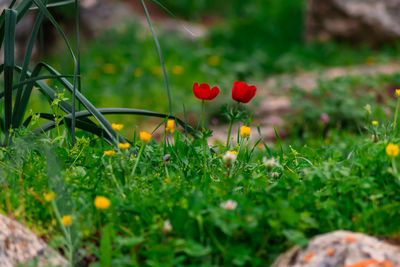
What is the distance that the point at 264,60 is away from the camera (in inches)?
265

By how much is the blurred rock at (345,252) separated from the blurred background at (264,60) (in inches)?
106

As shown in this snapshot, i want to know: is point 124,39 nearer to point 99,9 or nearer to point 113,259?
point 99,9

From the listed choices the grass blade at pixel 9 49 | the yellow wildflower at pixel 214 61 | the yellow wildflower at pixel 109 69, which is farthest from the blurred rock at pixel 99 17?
the grass blade at pixel 9 49

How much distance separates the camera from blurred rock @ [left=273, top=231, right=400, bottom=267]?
1229 millimetres

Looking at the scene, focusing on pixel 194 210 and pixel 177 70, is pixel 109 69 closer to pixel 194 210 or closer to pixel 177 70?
pixel 177 70

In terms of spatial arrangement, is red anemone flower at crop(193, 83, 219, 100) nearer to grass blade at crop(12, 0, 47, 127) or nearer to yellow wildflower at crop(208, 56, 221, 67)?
grass blade at crop(12, 0, 47, 127)

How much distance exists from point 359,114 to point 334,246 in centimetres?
330

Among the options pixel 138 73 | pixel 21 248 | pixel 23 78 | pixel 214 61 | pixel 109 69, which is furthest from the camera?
pixel 214 61

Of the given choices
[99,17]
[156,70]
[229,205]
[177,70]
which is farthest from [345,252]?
[99,17]

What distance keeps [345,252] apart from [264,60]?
5.68 m

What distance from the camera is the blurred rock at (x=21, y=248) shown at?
1.35 meters

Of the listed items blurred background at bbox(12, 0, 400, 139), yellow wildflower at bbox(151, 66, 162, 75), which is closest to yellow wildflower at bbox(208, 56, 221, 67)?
blurred background at bbox(12, 0, 400, 139)

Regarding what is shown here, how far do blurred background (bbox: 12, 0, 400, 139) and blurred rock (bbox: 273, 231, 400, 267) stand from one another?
2.70 meters

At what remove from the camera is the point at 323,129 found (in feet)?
14.4
